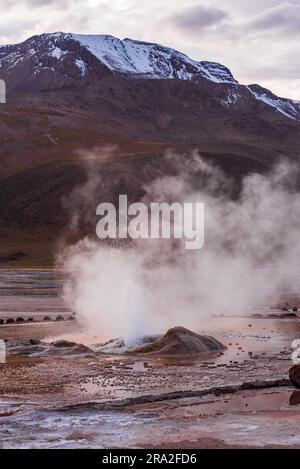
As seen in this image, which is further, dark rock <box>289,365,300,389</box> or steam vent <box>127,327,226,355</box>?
steam vent <box>127,327,226,355</box>

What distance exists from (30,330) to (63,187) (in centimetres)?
7948

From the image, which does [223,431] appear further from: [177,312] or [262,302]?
[262,302]

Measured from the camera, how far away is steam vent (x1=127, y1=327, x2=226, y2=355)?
24.7 m

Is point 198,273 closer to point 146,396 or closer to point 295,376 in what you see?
point 295,376

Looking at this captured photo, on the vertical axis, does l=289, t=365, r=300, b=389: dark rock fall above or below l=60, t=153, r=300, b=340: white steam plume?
below

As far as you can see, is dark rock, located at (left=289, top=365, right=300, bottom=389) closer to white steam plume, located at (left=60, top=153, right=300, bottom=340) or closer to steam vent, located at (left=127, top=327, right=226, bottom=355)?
steam vent, located at (left=127, top=327, right=226, bottom=355)

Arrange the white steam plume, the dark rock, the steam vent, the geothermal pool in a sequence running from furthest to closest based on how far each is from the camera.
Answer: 1. the white steam plume
2. the steam vent
3. the dark rock
4. the geothermal pool

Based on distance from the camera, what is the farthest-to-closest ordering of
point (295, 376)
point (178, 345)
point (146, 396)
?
point (178, 345) < point (295, 376) < point (146, 396)

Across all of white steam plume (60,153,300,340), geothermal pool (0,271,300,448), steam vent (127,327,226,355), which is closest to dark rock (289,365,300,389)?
geothermal pool (0,271,300,448)

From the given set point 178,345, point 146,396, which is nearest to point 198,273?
point 178,345

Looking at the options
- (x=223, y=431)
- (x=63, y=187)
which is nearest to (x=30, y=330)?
(x=223, y=431)

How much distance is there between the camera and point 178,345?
24.8 metres

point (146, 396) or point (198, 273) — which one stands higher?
point (198, 273)

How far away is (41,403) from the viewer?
17438 millimetres
